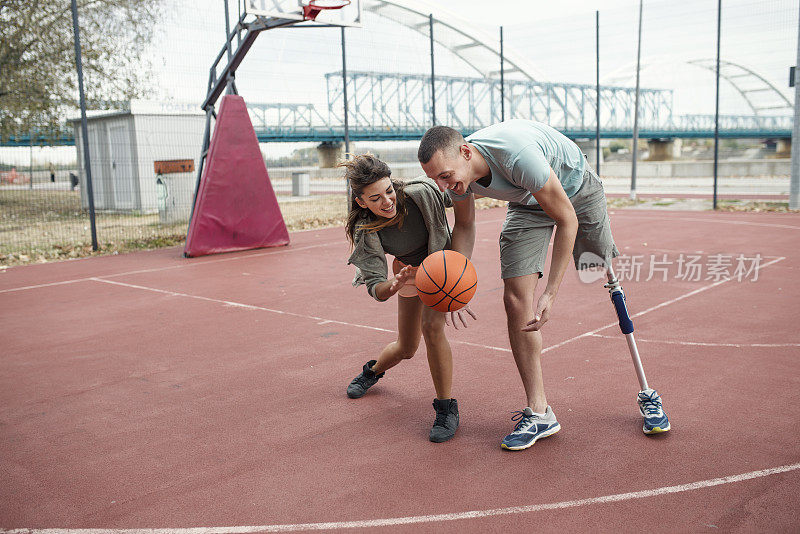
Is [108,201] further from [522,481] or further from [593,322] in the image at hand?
[522,481]

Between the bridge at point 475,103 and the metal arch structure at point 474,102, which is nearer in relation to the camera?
the bridge at point 475,103

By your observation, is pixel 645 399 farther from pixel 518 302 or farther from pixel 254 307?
pixel 254 307

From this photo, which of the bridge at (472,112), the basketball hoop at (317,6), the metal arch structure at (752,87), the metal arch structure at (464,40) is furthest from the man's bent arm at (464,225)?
the metal arch structure at (752,87)

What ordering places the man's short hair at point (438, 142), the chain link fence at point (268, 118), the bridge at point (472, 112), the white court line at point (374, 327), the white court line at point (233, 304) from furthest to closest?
the bridge at point (472, 112) < the chain link fence at point (268, 118) < the white court line at point (233, 304) < the white court line at point (374, 327) < the man's short hair at point (438, 142)

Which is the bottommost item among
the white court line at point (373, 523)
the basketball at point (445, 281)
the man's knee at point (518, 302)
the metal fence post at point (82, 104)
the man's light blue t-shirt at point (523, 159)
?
the white court line at point (373, 523)

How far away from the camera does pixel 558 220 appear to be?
2998 millimetres

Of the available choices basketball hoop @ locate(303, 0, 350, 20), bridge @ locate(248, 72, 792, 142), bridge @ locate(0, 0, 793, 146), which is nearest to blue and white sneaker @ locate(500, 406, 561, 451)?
basketball hoop @ locate(303, 0, 350, 20)

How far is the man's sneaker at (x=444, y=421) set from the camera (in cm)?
344

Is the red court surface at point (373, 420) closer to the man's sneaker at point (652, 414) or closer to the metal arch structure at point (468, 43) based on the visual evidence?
the man's sneaker at point (652, 414)

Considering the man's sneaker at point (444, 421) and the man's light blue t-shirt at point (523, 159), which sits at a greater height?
the man's light blue t-shirt at point (523, 159)

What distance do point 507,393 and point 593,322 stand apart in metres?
1.99

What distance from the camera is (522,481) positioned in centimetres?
298

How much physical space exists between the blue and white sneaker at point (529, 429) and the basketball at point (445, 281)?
0.64 metres

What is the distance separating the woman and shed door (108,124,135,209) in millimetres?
14500
